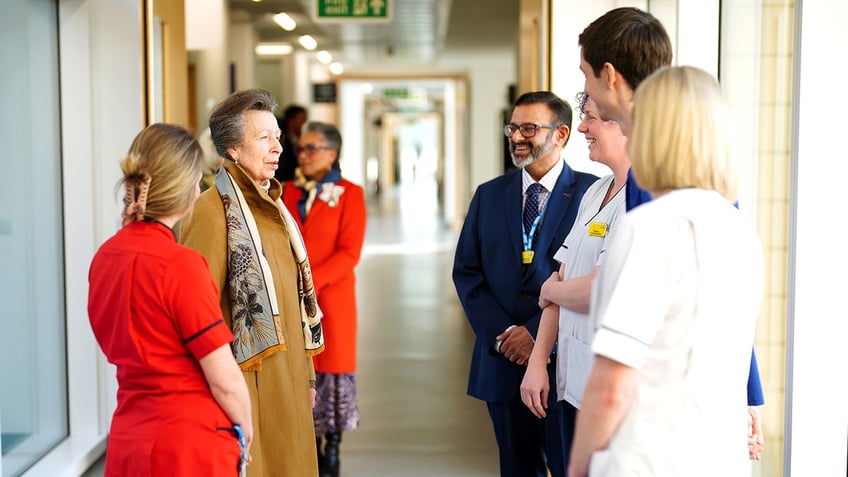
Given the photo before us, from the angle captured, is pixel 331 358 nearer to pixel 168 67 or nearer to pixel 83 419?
pixel 83 419

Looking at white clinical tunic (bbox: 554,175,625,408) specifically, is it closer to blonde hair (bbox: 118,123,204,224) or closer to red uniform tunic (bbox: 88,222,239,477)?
red uniform tunic (bbox: 88,222,239,477)

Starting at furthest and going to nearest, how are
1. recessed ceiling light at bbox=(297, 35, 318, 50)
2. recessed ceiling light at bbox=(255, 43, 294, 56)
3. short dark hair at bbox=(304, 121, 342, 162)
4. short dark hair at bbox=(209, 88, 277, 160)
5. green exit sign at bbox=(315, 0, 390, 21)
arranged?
recessed ceiling light at bbox=(255, 43, 294, 56), recessed ceiling light at bbox=(297, 35, 318, 50), green exit sign at bbox=(315, 0, 390, 21), short dark hair at bbox=(304, 121, 342, 162), short dark hair at bbox=(209, 88, 277, 160)

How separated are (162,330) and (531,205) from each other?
5.00ft

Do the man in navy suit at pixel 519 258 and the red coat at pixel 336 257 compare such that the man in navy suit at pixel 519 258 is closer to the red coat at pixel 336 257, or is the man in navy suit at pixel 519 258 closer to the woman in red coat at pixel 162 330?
the woman in red coat at pixel 162 330

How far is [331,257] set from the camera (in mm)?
4398

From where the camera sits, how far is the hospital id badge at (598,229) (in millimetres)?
2252

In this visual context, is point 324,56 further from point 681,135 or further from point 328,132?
point 681,135

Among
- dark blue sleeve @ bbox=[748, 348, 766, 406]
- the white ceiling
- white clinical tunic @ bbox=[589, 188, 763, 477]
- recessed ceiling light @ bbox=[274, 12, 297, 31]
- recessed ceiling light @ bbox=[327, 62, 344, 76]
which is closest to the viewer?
white clinical tunic @ bbox=[589, 188, 763, 477]

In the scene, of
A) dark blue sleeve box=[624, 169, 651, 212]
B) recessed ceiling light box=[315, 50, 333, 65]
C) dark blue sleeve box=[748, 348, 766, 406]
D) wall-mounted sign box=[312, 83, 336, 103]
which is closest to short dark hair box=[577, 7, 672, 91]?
dark blue sleeve box=[624, 169, 651, 212]

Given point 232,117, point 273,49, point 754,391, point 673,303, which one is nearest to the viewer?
point 673,303

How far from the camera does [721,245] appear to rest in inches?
60.5

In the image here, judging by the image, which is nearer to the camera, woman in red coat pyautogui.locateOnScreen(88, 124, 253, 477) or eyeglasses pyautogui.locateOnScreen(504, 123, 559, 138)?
woman in red coat pyautogui.locateOnScreen(88, 124, 253, 477)

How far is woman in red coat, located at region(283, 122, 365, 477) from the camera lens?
4359 millimetres

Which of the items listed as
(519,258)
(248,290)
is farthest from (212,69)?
(248,290)
